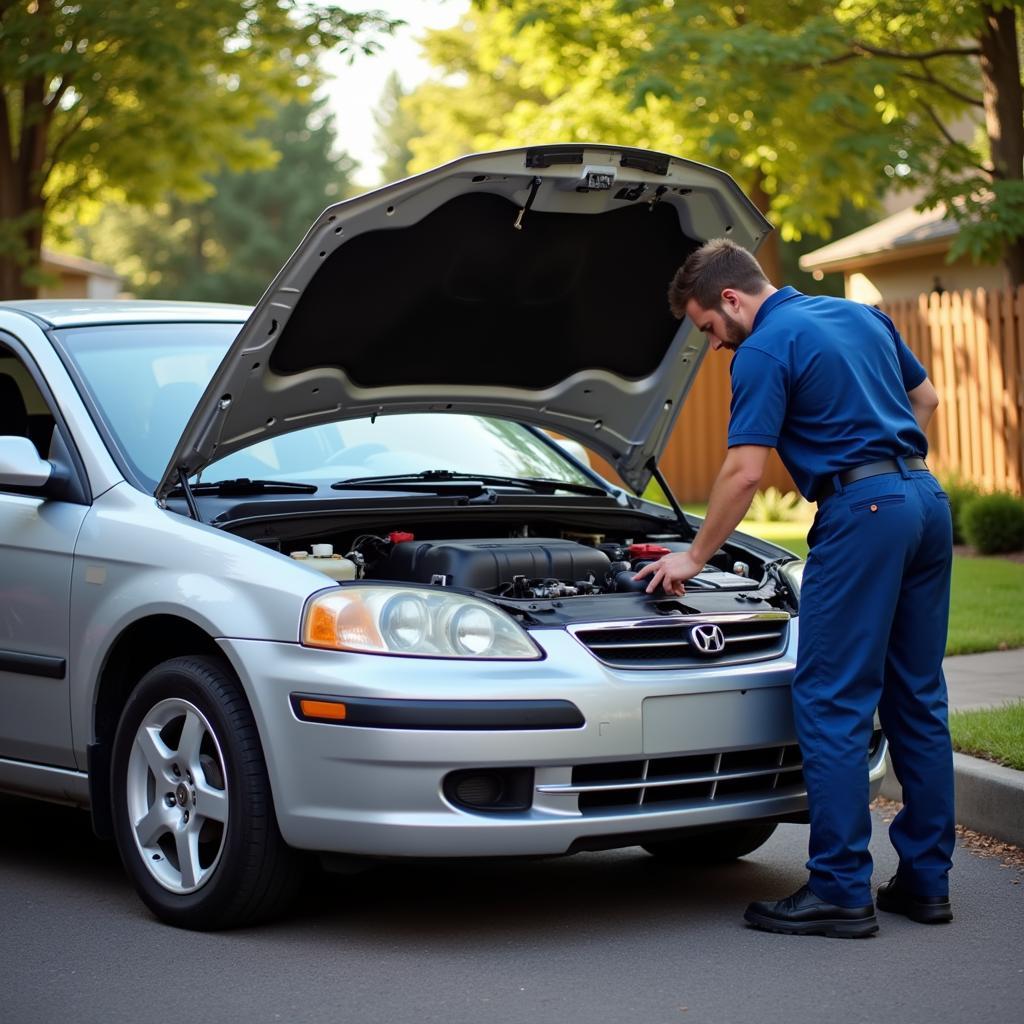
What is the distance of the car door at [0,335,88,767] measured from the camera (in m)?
4.88

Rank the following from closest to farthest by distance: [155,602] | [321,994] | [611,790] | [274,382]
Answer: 1. [321,994]
2. [611,790]
3. [155,602]
4. [274,382]

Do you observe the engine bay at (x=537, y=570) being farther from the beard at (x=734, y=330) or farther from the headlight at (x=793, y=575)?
the beard at (x=734, y=330)

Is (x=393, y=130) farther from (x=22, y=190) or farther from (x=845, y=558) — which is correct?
(x=845, y=558)

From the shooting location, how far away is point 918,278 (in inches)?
941

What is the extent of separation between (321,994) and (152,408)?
2119 mm

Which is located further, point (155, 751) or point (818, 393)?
point (155, 751)

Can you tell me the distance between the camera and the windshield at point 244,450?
521cm

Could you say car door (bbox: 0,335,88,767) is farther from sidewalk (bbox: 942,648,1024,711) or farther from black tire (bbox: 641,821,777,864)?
sidewalk (bbox: 942,648,1024,711)

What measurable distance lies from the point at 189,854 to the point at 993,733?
125 inches

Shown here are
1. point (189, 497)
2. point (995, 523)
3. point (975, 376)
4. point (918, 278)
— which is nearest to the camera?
point (189, 497)

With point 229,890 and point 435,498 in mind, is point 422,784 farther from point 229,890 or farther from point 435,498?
point 435,498

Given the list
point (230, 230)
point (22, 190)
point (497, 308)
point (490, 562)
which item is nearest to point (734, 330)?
point (490, 562)

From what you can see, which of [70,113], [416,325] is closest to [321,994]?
[416,325]

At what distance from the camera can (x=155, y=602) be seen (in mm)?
4523
